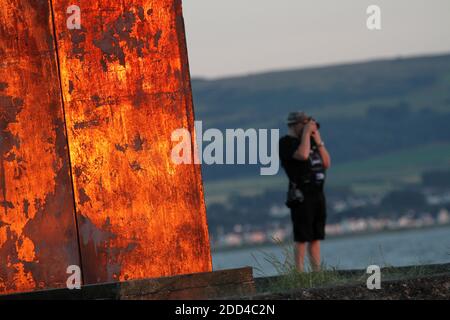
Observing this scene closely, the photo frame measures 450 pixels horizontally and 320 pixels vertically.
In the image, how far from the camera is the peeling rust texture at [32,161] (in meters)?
7.90

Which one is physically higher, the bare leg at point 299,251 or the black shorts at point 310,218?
the black shorts at point 310,218

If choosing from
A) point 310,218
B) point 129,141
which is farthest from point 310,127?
point 129,141

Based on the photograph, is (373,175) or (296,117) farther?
(373,175)

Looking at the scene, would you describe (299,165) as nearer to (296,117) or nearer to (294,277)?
(296,117)

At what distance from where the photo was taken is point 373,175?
468 feet

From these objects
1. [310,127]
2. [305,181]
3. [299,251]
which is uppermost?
[310,127]

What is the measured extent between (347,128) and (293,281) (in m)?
149

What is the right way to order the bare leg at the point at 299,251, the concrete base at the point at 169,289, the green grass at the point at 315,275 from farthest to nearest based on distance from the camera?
the bare leg at the point at 299,251
the green grass at the point at 315,275
the concrete base at the point at 169,289

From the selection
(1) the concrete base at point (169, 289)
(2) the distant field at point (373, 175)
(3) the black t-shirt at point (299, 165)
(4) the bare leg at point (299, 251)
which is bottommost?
(2) the distant field at point (373, 175)

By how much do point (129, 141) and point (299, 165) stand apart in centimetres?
332

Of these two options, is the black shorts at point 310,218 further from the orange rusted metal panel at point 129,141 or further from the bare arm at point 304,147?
the orange rusted metal panel at point 129,141

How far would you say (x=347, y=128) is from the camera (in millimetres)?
157000

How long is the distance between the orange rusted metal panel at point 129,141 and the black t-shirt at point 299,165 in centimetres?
312

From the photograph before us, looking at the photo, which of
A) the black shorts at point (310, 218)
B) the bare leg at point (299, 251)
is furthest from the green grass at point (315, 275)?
the black shorts at point (310, 218)
